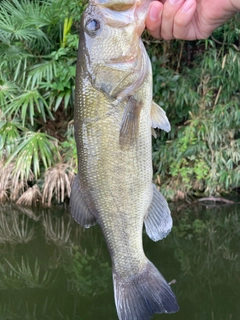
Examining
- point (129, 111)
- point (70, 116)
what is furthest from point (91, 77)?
point (70, 116)

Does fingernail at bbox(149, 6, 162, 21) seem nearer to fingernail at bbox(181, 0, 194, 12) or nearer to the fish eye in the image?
fingernail at bbox(181, 0, 194, 12)

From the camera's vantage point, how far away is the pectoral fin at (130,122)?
4.70 ft

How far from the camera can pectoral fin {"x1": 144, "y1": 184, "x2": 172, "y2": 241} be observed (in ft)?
5.13

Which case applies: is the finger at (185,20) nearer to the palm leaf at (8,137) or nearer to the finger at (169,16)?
the finger at (169,16)

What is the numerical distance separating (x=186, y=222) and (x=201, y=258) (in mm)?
Result: 725

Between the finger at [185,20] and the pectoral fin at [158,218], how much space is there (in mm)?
661

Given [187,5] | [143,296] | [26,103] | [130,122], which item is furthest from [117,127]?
[26,103]

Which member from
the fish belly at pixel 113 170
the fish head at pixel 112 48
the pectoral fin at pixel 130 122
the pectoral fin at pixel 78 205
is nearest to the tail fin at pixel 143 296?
the fish belly at pixel 113 170

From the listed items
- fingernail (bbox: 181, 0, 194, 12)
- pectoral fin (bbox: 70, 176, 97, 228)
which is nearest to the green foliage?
pectoral fin (bbox: 70, 176, 97, 228)

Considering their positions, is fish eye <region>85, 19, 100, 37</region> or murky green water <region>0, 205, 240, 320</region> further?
murky green water <region>0, 205, 240, 320</region>

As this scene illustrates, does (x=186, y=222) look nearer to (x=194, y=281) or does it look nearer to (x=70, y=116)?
(x=194, y=281)

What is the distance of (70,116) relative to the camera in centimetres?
585

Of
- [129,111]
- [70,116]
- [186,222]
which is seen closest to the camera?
[129,111]

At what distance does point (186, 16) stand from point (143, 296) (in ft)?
3.81
